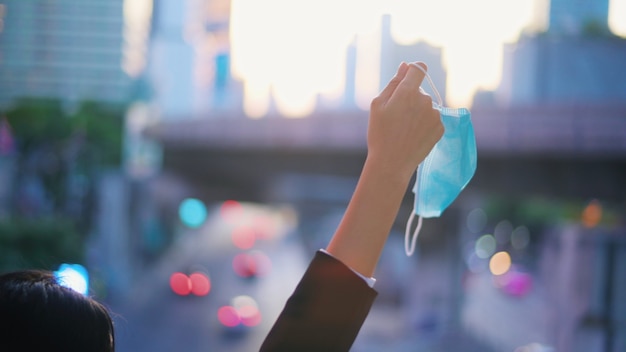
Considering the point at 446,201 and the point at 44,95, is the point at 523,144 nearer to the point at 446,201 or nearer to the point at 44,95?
the point at 44,95

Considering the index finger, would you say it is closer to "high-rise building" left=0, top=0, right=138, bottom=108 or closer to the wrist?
the wrist

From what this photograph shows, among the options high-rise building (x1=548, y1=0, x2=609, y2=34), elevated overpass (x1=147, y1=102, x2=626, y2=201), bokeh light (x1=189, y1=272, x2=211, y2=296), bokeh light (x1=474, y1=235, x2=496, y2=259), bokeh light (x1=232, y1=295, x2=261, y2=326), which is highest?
high-rise building (x1=548, y1=0, x2=609, y2=34)

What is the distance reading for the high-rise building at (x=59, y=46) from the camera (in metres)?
17.7

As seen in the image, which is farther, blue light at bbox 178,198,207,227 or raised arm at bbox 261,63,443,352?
blue light at bbox 178,198,207,227

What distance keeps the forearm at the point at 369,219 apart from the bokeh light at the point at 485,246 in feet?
300

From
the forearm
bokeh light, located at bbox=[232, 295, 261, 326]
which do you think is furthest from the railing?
the forearm

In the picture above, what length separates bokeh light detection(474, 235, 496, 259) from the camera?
3618 inches

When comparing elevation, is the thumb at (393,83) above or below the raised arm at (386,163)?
above

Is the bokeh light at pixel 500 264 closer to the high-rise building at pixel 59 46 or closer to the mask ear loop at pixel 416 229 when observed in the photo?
the high-rise building at pixel 59 46

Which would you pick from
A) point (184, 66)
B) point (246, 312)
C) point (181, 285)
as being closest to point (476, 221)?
point (184, 66)

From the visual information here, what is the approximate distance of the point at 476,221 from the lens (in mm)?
80375

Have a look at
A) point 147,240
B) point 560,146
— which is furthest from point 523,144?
point 147,240

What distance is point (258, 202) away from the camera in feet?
121

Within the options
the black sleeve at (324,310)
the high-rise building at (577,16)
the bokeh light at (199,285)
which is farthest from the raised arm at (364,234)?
the bokeh light at (199,285)
